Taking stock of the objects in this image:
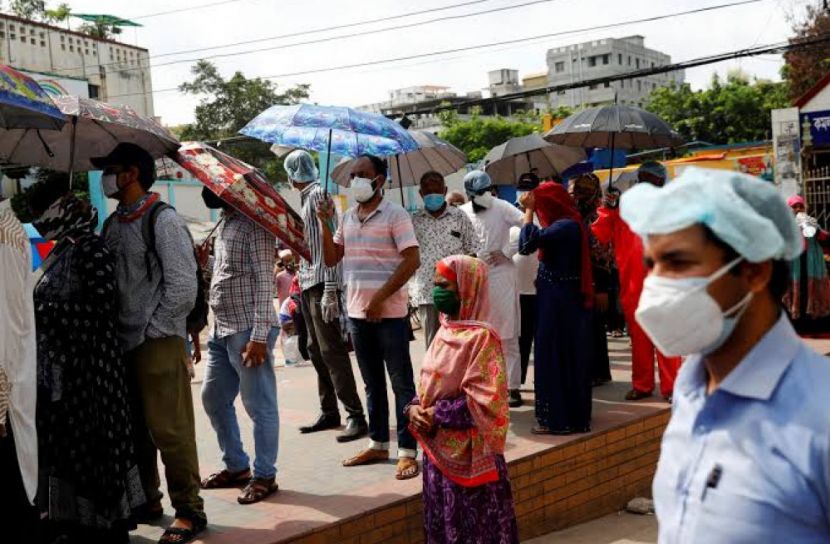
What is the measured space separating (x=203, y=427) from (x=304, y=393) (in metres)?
1.30

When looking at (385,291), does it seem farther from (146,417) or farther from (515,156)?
(515,156)

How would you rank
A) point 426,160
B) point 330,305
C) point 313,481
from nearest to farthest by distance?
point 313,481, point 330,305, point 426,160

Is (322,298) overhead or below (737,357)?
below

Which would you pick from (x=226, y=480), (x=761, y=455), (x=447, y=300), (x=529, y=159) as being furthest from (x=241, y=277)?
(x=529, y=159)

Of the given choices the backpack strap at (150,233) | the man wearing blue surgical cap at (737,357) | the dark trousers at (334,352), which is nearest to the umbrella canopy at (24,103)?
the backpack strap at (150,233)

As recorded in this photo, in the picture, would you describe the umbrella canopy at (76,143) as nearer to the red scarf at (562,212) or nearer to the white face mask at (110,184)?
the white face mask at (110,184)

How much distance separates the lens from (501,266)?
7230 mm

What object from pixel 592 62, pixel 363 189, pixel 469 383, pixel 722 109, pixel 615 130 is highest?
pixel 592 62

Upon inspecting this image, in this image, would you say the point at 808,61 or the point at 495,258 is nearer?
the point at 495,258

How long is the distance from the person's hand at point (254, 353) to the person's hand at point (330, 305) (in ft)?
4.10

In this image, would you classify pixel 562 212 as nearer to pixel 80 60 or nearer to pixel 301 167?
pixel 301 167

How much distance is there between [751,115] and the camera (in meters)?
50.5

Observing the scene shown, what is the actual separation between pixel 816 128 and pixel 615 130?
848cm

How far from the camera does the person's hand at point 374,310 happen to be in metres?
5.48
